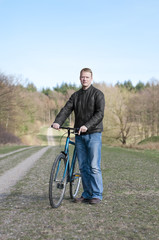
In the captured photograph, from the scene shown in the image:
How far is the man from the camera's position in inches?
178

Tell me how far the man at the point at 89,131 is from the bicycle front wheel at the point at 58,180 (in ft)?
1.20

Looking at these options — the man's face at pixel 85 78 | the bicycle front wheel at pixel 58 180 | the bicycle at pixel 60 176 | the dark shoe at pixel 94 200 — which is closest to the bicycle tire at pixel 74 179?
the bicycle at pixel 60 176

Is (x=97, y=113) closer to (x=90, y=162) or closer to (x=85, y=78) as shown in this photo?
(x=85, y=78)

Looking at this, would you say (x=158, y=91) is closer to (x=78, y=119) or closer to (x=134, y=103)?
(x=134, y=103)

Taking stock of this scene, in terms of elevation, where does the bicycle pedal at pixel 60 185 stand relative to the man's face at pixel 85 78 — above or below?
below

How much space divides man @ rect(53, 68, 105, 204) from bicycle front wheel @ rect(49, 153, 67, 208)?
0.37 meters

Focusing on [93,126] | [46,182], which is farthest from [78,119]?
[46,182]

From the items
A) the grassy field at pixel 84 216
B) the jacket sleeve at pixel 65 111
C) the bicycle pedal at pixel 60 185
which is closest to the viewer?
the grassy field at pixel 84 216

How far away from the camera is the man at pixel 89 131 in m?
4.53

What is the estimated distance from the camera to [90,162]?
179 inches

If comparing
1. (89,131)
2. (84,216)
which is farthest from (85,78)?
(84,216)

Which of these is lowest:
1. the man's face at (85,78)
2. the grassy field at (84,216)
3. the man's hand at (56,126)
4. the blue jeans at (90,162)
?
the grassy field at (84,216)

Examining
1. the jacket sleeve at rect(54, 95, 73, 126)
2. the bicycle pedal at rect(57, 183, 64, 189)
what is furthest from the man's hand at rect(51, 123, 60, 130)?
the bicycle pedal at rect(57, 183, 64, 189)

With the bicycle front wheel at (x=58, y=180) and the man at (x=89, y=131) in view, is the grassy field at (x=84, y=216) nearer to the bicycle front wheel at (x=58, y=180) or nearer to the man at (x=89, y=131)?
the bicycle front wheel at (x=58, y=180)
